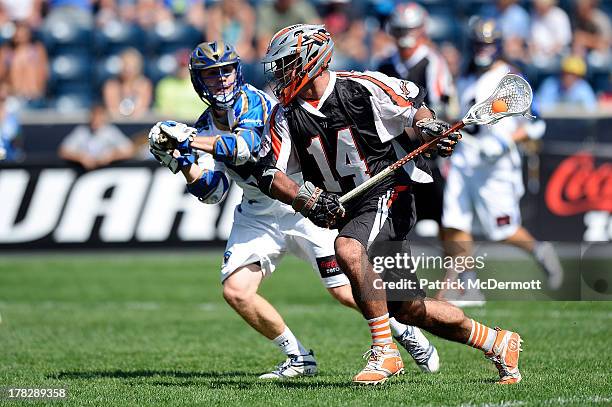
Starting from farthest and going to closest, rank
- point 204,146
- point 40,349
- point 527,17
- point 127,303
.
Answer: point 527,17
point 127,303
point 40,349
point 204,146

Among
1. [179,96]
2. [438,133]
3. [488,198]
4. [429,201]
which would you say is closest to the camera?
[438,133]

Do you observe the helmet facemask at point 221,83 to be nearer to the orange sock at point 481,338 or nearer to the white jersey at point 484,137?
the orange sock at point 481,338

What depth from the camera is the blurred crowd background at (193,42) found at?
53.9 ft

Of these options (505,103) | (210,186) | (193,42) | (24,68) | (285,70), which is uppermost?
(285,70)

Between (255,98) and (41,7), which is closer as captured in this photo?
(255,98)

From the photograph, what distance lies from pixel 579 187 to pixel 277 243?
24.4 ft

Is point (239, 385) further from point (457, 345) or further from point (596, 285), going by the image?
point (596, 285)

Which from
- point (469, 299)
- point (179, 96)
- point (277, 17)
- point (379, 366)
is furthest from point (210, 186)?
point (277, 17)

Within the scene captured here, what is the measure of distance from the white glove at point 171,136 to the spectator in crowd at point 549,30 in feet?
37.1

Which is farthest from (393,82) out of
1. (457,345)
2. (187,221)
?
(187,221)

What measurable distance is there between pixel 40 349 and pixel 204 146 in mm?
3012

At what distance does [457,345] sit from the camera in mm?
8773

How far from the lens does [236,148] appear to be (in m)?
6.49

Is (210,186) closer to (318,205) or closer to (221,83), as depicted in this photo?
(221,83)
